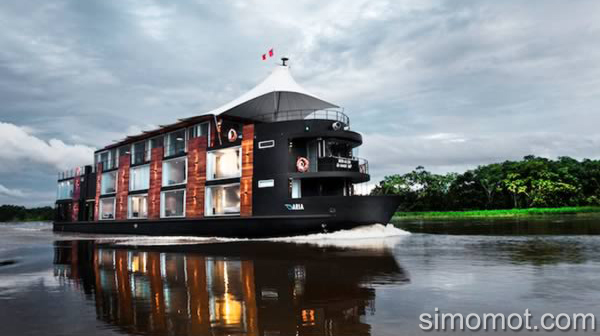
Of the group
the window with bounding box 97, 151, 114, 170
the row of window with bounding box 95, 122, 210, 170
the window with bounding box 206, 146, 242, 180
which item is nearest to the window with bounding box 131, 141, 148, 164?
the row of window with bounding box 95, 122, 210, 170

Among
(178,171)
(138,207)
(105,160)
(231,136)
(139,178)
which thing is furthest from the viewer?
(105,160)

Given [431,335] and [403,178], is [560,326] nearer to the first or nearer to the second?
[431,335]

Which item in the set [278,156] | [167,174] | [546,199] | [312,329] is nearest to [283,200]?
[278,156]

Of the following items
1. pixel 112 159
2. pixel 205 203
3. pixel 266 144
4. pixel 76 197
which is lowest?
pixel 205 203

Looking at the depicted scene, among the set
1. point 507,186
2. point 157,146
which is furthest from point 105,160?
point 507,186

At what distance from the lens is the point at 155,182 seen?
28562 mm

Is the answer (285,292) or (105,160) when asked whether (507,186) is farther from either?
(285,292)

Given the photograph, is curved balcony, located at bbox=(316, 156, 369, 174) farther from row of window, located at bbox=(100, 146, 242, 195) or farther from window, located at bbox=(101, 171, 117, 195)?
window, located at bbox=(101, 171, 117, 195)

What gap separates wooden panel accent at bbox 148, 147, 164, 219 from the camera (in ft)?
92.3

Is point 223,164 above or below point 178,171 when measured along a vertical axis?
below

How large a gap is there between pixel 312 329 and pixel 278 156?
54.1ft

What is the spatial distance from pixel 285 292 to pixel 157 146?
25.2 meters

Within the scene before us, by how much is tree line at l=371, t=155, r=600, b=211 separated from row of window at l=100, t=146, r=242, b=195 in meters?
53.8

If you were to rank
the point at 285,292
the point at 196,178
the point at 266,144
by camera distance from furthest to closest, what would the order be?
1. the point at 196,178
2. the point at 266,144
3. the point at 285,292
